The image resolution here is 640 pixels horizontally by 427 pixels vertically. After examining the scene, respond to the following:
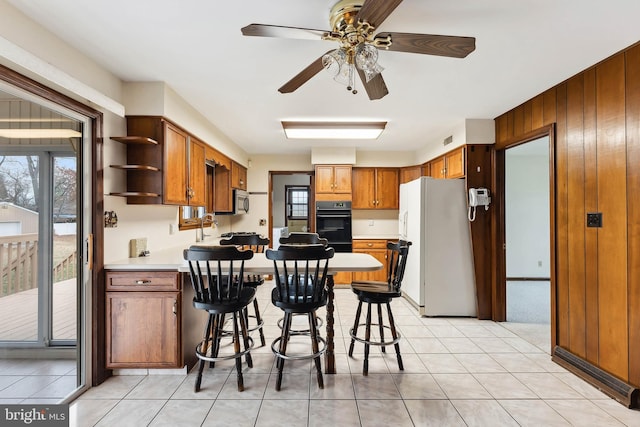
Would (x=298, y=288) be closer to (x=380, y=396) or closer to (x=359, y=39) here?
(x=380, y=396)

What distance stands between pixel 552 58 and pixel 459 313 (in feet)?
9.18

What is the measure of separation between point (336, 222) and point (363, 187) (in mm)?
817

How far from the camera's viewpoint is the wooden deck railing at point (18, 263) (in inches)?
72.1

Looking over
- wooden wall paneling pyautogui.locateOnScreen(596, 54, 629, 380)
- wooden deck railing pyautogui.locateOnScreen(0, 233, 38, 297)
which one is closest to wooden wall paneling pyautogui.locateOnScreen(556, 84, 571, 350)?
wooden wall paneling pyautogui.locateOnScreen(596, 54, 629, 380)

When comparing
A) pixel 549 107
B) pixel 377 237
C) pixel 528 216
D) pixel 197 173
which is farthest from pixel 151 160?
pixel 528 216

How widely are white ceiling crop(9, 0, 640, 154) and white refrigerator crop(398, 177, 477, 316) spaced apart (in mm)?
995

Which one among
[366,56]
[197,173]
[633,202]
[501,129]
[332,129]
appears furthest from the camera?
[332,129]

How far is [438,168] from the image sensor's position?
4512 millimetres

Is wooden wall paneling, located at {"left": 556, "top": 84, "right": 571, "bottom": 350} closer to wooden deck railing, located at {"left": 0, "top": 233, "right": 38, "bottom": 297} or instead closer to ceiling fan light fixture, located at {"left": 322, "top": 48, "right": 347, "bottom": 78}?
ceiling fan light fixture, located at {"left": 322, "top": 48, "right": 347, "bottom": 78}

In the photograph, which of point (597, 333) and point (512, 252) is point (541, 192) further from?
point (597, 333)

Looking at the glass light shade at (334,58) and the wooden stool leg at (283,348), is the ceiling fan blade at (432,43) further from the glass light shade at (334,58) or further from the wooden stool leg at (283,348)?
the wooden stool leg at (283,348)

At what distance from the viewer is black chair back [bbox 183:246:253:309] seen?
1964 mm

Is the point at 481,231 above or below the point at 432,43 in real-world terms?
below

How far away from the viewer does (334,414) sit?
1928 millimetres
